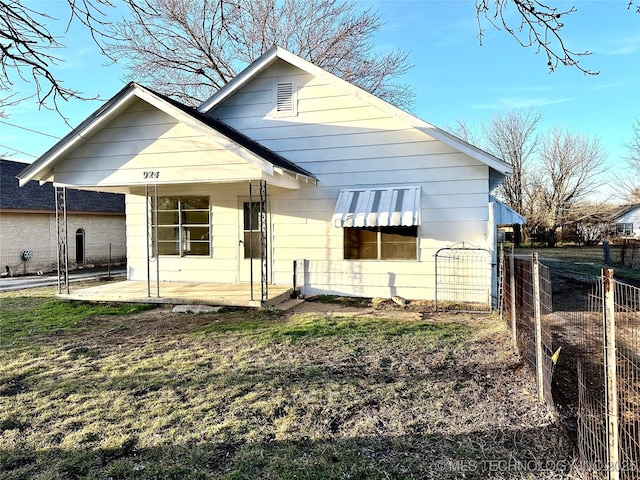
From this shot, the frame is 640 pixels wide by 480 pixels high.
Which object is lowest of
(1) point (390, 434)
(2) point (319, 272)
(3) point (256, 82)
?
(1) point (390, 434)

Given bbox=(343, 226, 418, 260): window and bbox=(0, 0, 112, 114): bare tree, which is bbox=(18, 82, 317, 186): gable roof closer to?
bbox=(343, 226, 418, 260): window

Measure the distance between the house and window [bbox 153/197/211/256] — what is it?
0.10ft

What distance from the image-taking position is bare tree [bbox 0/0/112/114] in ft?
13.0

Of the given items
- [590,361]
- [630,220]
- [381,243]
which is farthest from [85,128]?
[630,220]

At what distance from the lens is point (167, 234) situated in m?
11.2

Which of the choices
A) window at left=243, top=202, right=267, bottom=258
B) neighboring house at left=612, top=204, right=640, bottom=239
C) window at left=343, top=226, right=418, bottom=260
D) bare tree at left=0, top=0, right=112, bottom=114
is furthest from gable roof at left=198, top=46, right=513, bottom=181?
neighboring house at left=612, top=204, right=640, bottom=239

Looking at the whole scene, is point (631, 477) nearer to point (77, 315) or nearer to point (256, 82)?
point (77, 315)

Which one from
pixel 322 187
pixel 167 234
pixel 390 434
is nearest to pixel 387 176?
pixel 322 187

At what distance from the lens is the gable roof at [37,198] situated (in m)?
16.7

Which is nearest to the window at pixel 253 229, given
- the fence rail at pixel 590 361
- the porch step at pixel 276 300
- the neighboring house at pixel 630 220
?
the porch step at pixel 276 300

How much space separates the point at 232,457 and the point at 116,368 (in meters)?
2.79

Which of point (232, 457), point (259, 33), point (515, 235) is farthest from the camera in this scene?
point (515, 235)

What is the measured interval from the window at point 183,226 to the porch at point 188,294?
103 centimetres

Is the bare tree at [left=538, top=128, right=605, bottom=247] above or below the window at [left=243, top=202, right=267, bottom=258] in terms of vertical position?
above
